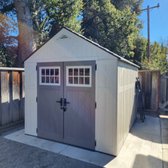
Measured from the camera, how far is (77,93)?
4.18 meters

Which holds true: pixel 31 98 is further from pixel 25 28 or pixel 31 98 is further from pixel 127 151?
pixel 25 28

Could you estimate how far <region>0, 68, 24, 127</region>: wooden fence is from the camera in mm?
5359

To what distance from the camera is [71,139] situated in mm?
4309

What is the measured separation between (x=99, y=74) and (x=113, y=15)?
979cm

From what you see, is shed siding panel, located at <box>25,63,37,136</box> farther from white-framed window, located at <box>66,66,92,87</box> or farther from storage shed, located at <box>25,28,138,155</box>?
white-framed window, located at <box>66,66,92,87</box>

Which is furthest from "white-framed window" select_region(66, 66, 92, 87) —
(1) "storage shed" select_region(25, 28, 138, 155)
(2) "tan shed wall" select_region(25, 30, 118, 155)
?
(2) "tan shed wall" select_region(25, 30, 118, 155)

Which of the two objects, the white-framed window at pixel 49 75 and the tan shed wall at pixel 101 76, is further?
the white-framed window at pixel 49 75

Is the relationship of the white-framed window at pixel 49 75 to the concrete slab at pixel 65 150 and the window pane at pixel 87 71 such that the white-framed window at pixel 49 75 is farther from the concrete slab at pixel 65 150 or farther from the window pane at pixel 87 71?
the concrete slab at pixel 65 150

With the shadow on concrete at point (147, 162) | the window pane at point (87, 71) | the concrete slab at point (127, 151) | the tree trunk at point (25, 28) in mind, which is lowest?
the shadow on concrete at point (147, 162)

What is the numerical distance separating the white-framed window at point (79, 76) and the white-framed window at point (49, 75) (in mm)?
318

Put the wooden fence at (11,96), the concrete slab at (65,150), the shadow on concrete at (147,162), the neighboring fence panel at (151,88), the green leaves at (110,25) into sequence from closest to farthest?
the shadow on concrete at (147,162) < the concrete slab at (65,150) < the wooden fence at (11,96) < the neighboring fence panel at (151,88) < the green leaves at (110,25)

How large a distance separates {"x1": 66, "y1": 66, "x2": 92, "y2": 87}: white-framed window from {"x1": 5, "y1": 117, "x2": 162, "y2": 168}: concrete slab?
156 cm

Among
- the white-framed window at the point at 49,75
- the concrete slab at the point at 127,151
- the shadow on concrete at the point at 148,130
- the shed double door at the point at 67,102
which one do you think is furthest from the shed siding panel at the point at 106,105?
the shadow on concrete at the point at 148,130

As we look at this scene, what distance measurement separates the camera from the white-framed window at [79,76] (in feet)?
13.2
